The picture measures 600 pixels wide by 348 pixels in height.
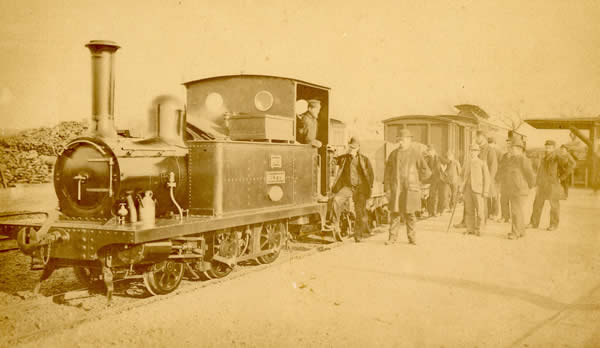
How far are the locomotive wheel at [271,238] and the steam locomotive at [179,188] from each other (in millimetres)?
17

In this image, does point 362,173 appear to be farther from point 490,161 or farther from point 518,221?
point 490,161

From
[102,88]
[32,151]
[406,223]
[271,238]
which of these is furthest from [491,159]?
[32,151]

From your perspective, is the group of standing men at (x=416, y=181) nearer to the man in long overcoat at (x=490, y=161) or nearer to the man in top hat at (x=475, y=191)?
the man in top hat at (x=475, y=191)

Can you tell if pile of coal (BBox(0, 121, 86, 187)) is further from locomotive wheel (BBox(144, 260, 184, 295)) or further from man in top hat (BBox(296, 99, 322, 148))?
locomotive wheel (BBox(144, 260, 184, 295))

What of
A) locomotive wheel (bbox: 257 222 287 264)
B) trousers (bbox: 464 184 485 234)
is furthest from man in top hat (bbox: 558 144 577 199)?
locomotive wheel (bbox: 257 222 287 264)

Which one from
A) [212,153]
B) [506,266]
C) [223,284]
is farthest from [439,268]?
[212,153]

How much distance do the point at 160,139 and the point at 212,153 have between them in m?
0.65

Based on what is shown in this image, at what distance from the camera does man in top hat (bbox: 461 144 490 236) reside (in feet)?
32.8

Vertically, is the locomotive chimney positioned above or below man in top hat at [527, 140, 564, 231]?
above

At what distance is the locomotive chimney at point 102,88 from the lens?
18.3ft

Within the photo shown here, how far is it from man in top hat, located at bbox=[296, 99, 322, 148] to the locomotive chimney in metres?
3.43

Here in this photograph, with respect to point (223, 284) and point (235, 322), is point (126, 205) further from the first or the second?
point (235, 322)

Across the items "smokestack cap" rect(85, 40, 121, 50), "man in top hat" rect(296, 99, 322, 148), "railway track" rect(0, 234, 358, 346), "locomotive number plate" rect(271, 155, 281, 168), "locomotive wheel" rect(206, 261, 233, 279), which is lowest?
"railway track" rect(0, 234, 358, 346)

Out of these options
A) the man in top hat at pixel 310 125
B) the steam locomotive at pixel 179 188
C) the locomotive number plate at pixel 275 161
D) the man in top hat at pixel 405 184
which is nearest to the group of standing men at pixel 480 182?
the man in top hat at pixel 405 184
